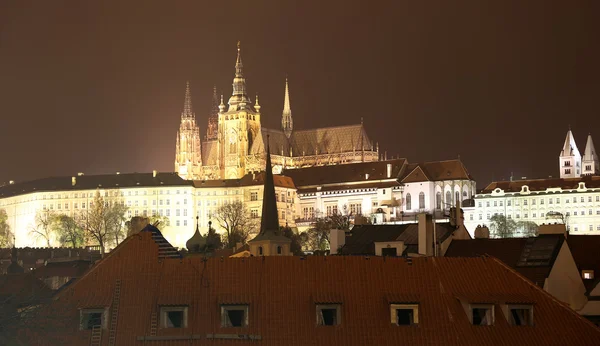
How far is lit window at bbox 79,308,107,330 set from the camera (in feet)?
116

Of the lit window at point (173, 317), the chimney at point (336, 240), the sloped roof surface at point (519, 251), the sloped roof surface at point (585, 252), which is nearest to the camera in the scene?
the lit window at point (173, 317)

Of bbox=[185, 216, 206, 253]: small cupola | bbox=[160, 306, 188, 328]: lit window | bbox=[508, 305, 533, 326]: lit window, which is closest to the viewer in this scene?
bbox=[160, 306, 188, 328]: lit window

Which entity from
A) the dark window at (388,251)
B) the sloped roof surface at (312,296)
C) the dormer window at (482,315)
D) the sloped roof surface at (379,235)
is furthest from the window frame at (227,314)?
the dark window at (388,251)

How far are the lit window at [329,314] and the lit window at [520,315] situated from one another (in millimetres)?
4335

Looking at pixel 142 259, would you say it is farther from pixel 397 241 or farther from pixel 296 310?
pixel 397 241

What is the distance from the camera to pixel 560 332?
117 feet

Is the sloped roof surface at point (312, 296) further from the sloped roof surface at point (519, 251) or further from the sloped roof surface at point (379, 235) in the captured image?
the sloped roof surface at point (379, 235)

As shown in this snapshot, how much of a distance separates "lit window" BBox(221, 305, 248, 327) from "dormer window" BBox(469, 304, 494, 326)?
5657mm

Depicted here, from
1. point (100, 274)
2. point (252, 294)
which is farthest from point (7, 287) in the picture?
point (252, 294)

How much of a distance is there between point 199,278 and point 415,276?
5548 mm

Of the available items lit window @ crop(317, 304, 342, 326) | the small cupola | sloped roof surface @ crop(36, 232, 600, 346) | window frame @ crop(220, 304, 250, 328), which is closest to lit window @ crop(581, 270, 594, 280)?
sloped roof surface @ crop(36, 232, 600, 346)

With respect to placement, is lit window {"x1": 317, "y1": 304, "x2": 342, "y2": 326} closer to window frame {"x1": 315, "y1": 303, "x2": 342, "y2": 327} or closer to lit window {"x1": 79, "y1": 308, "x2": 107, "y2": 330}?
window frame {"x1": 315, "y1": 303, "x2": 342, "y2": 327}

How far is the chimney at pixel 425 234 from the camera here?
4825 cm

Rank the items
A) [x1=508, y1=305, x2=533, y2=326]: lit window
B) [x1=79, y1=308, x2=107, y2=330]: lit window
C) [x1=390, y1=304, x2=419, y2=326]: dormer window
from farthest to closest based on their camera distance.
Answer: [x1=508, y1=305, x2=533, y2=326]: lit window < [x1=390, y1=304, x2=419, y2=326]: dormer window < [x1=79, y1=308, x2=107, y2=330]: lit window
